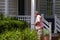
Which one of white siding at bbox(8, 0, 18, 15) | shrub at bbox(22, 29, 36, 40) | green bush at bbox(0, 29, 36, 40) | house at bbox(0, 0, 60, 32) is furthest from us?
house at bbox(0, 0, 60, 32)

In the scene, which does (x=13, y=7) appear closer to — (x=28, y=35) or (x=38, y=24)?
(x=38, y=24)

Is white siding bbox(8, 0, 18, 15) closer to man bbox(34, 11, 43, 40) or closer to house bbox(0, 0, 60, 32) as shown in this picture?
house bbox(0, 0, 60, 32)

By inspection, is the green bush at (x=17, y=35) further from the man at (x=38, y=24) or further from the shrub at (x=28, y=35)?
the man at (x=38, y=24)

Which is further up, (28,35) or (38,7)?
(38,7)

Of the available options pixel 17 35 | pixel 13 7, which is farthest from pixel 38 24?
pixel 13 7

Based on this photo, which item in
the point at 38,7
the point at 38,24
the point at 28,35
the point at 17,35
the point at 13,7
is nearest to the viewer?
the point at 17,35

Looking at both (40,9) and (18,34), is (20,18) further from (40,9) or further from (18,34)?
(18,34)

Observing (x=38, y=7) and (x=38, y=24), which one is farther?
(x=38, y=7)

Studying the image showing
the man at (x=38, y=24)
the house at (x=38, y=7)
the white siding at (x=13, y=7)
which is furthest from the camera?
the house at (x=38, y=7)

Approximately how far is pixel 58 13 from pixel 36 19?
3.87 metres

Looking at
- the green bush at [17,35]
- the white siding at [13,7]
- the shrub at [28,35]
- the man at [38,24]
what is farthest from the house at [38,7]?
the green bush at [17,35]

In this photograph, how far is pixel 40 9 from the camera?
18422 mm

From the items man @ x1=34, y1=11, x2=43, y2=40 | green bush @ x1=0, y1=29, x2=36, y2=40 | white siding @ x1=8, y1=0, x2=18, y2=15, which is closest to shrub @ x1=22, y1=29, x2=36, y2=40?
green bush @ x1=0, y1=29, x2=36, y2=40

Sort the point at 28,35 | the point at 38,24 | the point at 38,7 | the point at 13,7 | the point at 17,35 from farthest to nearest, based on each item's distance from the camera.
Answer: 1. the point at 38,7
2. the point at 13,7
3. the point at 38,24
4. the point at 28,35
5. the point at 17,35
